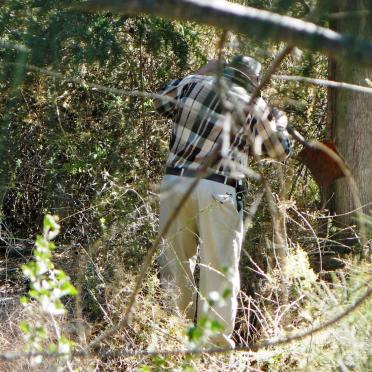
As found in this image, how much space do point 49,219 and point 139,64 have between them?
10.9 feet

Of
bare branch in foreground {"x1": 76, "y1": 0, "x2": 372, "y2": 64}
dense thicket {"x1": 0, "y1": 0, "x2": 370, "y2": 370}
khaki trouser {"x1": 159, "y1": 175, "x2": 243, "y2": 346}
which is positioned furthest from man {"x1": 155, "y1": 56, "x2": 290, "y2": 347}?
bare branch in foreground {"x1": 76, "y1": 0, "x2": 372, "y2": 64}

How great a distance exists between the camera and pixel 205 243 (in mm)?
4797

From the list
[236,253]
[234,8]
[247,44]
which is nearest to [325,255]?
[236,253]

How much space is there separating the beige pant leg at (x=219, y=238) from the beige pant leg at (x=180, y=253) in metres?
0.10

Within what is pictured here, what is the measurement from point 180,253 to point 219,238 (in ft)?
1.08

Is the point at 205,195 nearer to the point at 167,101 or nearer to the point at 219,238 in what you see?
the point at 219,238

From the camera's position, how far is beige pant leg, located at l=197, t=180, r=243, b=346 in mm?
4688

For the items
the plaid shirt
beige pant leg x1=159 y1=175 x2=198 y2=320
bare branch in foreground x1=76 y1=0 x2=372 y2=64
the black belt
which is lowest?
beige pant leg x1=159 y1=175 x2=198 y2=320

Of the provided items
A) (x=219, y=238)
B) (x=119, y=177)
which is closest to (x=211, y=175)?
(x=219, y=238)

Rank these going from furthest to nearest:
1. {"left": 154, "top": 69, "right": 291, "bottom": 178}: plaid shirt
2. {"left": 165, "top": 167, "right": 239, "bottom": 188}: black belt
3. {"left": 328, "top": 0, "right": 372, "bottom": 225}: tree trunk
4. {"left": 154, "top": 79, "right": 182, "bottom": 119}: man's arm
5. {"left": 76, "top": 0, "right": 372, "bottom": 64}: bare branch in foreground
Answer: {"left": 328, "top": 0, "right": 372, "bottom": 225}: tree trunk → {"left": 154, "top": 79, "right": 182, "bottom": 119}: man's arm → {"left": 165, "top": 167, "right": 239, "bottom": 188}: black belt → {"left": 154, "top": 69, "right": 291, "bottom": 178}: plaid shirt → {"left": 76, "top": 0, "right": 372, "bottom": 64}: bare branch in foreground

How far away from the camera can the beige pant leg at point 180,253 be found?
4.83 m

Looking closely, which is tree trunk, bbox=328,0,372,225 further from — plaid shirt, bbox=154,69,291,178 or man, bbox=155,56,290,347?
man, bbox=155,56,290,347

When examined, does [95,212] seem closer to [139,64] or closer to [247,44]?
[139,64]

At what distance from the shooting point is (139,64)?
20.6ft
